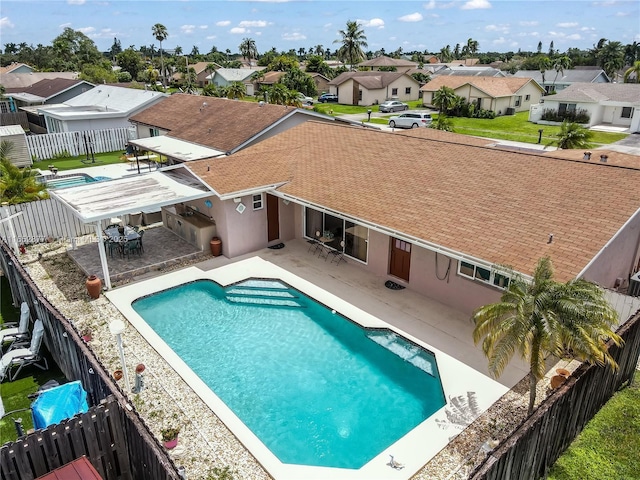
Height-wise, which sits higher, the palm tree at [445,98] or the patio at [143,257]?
the palm tree at [445,98]

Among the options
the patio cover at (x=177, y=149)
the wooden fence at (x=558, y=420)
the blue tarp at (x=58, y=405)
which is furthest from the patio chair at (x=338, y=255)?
the blue tarp at (x=58, y=405)

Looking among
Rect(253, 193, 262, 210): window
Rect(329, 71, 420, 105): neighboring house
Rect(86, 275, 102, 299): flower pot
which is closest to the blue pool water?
Rect(86, 275, 102, 299): flower pot

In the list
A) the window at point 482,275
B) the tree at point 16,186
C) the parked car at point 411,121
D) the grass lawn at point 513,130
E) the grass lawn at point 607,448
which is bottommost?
the grass lawn at point 607,448

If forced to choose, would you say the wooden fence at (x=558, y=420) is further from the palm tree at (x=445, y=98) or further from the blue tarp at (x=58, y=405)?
the palm tree at (x=445, y=98)

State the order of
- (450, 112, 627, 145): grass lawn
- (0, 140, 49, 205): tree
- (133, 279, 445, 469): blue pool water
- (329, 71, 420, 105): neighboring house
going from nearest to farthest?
(133, 279, 445, 469): blue pool water → (0, 140, 49, 205): tree → (450, 112, 627, 145): grass lawn → (329, 71, 420, 105): neighboring house

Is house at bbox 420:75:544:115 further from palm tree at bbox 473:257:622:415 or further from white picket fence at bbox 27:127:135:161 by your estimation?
palm tree at bbox 473:257:622:415

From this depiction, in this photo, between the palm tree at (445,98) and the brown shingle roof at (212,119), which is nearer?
the brown shingle roof at (212,119)
